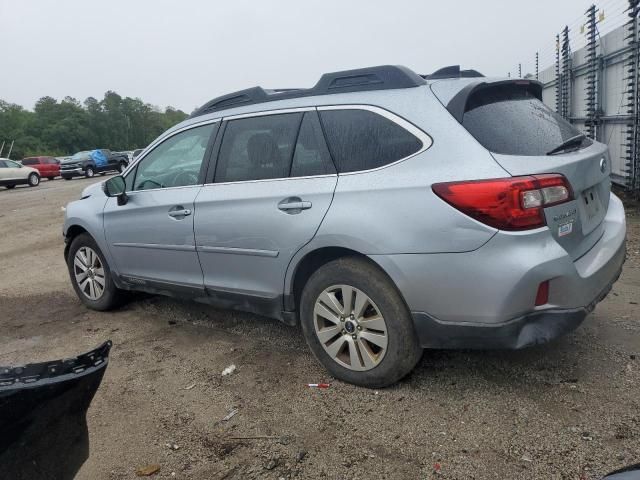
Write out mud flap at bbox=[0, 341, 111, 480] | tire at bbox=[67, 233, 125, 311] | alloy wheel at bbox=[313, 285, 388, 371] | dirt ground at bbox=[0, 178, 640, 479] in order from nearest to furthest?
mud flap at bbox=[0, 341, 111, 480], dirt ground at bbox=[0, 178, 640, 479], alloy wheel at bbox=[313, 285, 388, 371], tire at bbox=[67, 233, 125, 311]

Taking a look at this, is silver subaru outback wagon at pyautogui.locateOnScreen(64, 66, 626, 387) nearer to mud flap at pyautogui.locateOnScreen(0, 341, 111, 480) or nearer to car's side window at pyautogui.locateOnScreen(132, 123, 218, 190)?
car's side window at pyautogui.locateOnScreen(132, 123, 218, 190)

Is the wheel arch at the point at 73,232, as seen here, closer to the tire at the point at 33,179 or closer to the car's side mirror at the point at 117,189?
the car's side mirror at the point at 117,189

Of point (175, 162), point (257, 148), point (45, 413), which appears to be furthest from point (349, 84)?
point (45, 413)

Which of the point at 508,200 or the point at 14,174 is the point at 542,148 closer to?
the point at 508,200

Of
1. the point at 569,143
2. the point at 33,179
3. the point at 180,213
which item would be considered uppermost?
the point at 569,143

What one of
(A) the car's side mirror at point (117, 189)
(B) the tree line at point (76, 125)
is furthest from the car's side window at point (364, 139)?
(B) the tree line at point (76, 125)

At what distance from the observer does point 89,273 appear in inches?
203

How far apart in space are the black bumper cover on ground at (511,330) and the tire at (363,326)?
182mm

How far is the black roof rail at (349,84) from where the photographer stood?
318 cm

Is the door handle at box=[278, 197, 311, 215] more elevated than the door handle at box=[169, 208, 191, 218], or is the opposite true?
the door handle at box=[278, 197, 311, 215]

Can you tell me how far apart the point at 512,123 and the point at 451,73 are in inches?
24.4

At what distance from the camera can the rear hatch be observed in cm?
275

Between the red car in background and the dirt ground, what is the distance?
107 ft

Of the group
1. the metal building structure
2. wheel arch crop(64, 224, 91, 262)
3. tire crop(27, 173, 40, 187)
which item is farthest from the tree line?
wheel arch crop(64, 224, 91, 262)
